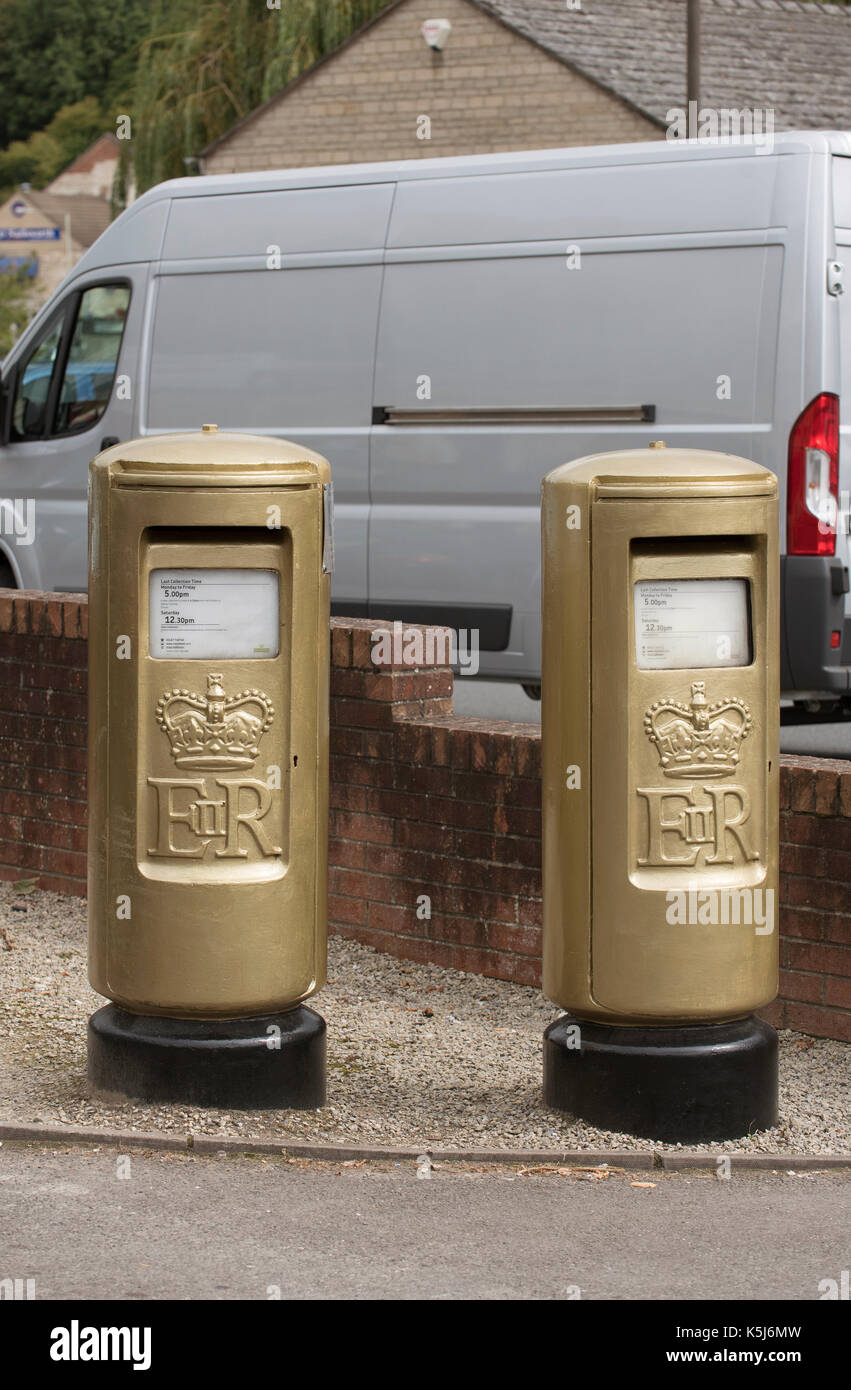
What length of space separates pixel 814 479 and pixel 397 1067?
3.92 m

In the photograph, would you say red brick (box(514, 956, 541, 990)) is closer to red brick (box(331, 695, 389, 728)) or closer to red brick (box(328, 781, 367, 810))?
red brick (box(328, 781, 367, 810))

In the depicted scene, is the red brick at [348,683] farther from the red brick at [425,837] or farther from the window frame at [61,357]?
the window frame at [61,357]

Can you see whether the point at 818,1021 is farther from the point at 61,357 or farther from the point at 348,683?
the point at 61,357

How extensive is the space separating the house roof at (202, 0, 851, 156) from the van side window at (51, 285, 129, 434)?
16987mm

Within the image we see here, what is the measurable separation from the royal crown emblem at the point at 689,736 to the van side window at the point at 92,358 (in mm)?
6648

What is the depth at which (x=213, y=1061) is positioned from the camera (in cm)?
509

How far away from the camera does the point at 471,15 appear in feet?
98.0

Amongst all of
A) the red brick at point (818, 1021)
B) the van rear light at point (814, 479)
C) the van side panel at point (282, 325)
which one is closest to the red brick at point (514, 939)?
the red brick at point (818, 1021)

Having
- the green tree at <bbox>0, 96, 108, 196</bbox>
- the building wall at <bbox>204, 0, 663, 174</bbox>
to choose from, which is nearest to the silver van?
the building wall at <bbox>204, 0, 663, 174</bbox>

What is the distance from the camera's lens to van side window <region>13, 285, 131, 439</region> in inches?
432

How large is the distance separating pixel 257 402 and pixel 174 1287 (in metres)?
6.80
